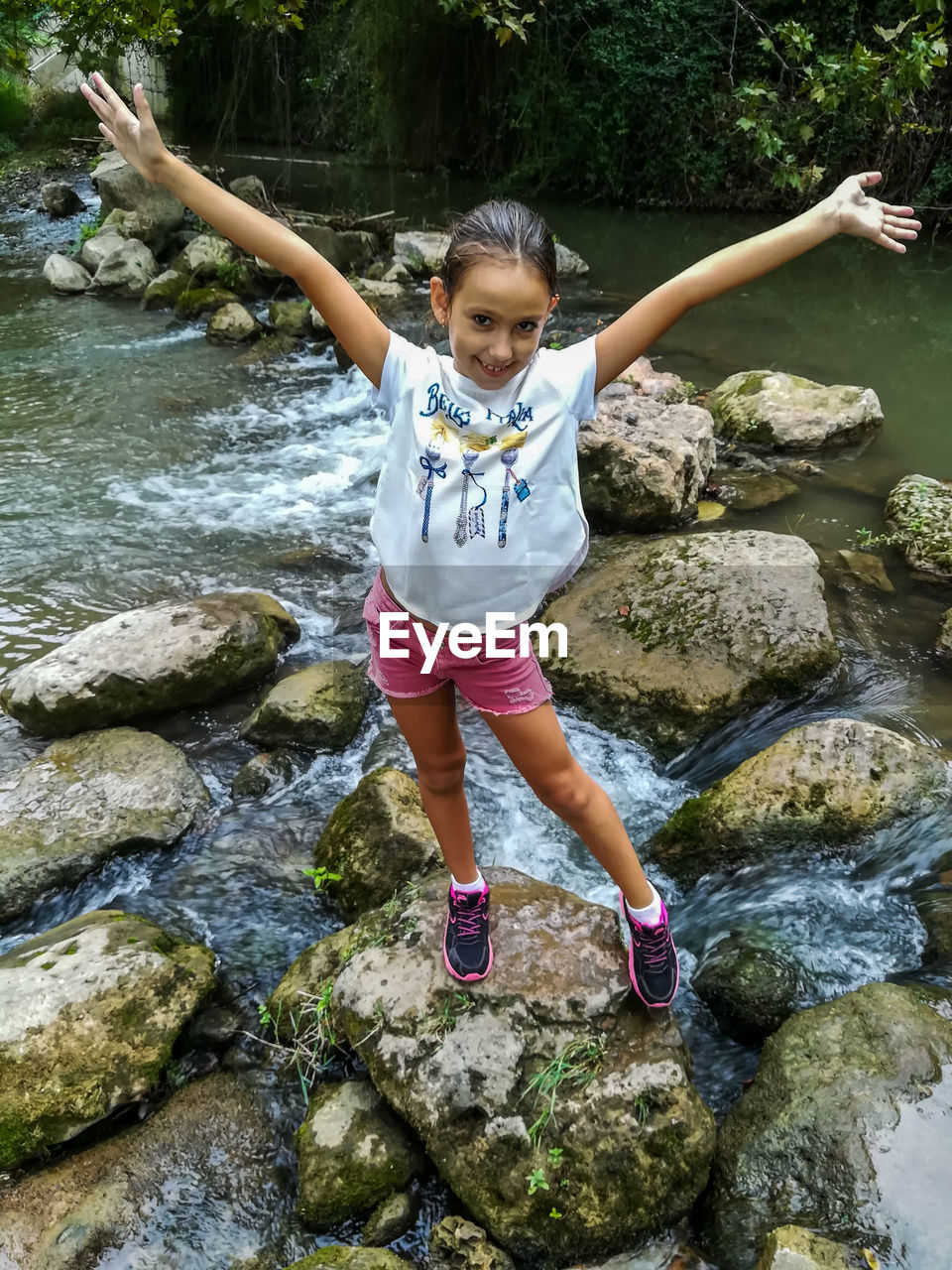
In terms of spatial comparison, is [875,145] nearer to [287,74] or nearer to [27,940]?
[287,74]

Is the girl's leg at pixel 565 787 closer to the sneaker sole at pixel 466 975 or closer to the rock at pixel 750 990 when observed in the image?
the sneaker sole at pixel 466 975

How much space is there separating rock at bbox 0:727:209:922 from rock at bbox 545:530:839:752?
1.70 m

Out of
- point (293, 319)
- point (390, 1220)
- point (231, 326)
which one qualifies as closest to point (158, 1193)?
point (390, 1220)

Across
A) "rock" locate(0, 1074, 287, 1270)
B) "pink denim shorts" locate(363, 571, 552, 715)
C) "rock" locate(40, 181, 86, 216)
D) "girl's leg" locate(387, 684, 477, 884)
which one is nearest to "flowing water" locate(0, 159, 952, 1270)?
"rock" locate(0, 1074, 287, 1270)

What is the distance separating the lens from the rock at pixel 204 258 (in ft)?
34.0

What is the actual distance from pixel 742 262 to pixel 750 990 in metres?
1.98

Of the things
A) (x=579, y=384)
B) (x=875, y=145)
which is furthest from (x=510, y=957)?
(x=875, y=145)

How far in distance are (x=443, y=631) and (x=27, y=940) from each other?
1930mm

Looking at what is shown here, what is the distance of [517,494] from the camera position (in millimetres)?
1830

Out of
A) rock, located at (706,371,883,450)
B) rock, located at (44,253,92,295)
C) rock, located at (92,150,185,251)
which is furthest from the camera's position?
rock, located at (92,150,185,251)

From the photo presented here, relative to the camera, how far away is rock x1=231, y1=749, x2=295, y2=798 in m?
3.70

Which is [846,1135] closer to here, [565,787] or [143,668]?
[565,787]

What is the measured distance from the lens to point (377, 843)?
3088mm

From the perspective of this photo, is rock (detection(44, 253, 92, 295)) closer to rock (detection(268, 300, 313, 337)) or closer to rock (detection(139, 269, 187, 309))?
rock (detection(139, 269, 187, 309))
